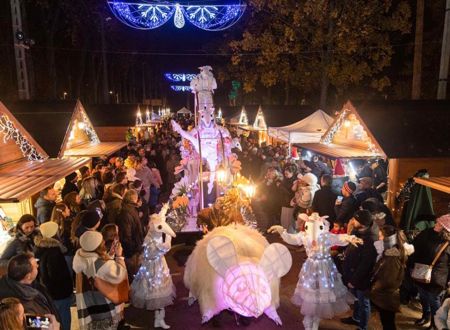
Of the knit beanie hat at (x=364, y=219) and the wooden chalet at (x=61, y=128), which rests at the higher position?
the wooden chalet at (x=61, y=128)

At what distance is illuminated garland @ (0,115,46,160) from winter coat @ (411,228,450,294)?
6.92m

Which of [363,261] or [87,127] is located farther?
[87,127]

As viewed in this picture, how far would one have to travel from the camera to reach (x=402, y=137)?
840 cm

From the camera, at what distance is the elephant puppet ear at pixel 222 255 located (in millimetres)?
4379

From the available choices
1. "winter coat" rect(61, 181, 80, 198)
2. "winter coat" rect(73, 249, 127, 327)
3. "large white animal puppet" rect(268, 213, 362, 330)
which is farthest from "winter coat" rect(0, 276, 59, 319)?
"winter coat" rect(61, 181, 80, 198)

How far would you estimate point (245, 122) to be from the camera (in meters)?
24.3

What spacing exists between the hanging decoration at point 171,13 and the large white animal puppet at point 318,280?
227 inches

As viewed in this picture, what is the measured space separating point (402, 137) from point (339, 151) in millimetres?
1535

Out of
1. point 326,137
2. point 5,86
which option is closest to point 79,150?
point 326,137

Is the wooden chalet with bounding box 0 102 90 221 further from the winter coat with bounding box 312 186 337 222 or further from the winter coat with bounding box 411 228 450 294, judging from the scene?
the winter coat with bounding box 411 228 450 294

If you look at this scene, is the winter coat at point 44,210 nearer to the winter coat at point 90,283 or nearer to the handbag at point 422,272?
the winter coat at point 90,283

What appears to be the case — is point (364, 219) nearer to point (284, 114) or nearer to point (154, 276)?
point (154, 276)

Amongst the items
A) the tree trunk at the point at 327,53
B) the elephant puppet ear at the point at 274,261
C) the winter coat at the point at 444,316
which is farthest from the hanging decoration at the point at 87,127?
the tree trunk at the point at 327,53

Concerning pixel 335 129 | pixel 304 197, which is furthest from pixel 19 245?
pixel 335 129
